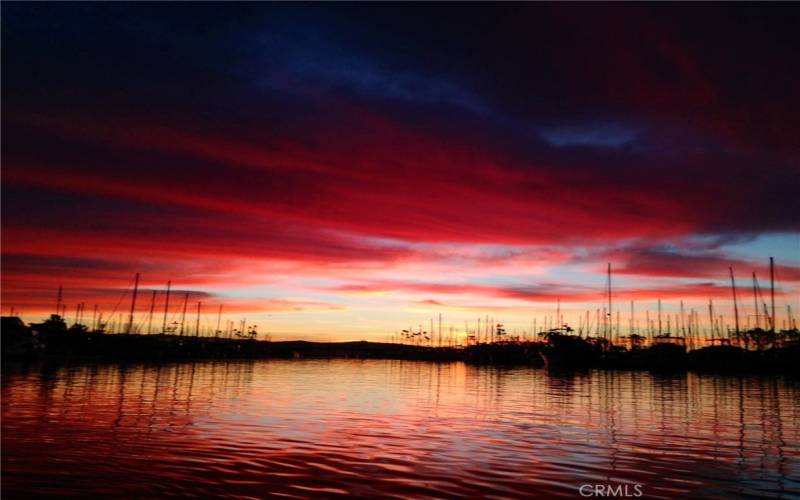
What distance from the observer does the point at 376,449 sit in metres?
23.1

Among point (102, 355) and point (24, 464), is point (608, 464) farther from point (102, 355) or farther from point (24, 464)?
point (102, 355)

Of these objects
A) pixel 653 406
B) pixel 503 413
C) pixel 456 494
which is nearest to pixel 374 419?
pixel 503 413

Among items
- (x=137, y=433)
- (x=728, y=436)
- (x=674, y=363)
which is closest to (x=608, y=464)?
(x=728, y=436)

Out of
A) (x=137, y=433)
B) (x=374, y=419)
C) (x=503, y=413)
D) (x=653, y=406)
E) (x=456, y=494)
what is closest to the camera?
(x=456, y=494)

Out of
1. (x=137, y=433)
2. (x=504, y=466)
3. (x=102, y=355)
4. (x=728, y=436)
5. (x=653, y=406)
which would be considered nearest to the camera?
(x=504, y=466)

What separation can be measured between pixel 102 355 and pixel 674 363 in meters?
159

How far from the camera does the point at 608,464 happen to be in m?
20.8

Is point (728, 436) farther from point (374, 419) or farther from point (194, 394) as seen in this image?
point (194, 394)

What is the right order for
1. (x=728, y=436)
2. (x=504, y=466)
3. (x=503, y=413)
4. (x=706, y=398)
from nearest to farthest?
1. (x=504, y=466)
2. (x=728, y=436)
3. (x=503, y=413)
4. (x=706, y=398)

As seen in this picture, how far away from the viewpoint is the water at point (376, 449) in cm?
1684

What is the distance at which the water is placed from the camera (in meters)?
16.8

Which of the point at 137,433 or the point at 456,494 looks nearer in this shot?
the point at 456,494

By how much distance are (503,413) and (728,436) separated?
14056 millimetres

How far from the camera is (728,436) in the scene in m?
28.8
